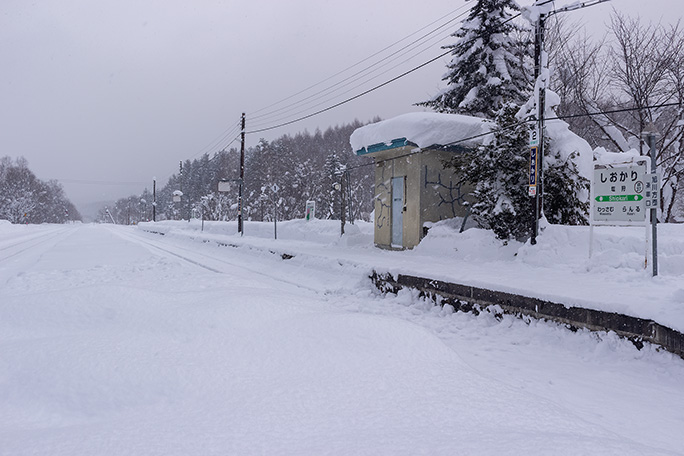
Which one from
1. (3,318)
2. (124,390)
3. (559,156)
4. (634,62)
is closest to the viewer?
(124,390)

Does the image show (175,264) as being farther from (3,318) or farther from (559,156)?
(559,156)

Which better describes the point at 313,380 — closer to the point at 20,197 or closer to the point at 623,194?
the point at 623,194

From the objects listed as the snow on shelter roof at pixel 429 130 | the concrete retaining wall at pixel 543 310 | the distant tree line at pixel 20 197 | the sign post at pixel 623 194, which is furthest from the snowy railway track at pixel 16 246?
the distant tree line at pixel 20 197

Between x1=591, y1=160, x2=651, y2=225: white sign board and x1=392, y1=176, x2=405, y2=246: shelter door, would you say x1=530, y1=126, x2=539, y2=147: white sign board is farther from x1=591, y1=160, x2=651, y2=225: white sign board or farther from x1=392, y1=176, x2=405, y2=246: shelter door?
x1=392, y1=176, x2=405, y2=246: shelter door

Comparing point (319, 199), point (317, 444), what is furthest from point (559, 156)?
point (319, 199)

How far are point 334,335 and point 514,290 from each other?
3396 millimetres

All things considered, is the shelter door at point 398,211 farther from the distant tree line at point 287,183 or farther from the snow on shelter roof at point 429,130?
the distant tree line at point 287,183

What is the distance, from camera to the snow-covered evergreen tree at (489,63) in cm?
1870

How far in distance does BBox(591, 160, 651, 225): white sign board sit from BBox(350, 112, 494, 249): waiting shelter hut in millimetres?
4990

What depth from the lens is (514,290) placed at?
20.3ft

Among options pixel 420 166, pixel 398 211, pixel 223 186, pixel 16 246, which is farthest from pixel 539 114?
pixel 223 186

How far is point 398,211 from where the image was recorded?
14555 mm

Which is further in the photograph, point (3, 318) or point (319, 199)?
point (319, 199)

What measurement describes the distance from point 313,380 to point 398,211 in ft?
38.3
